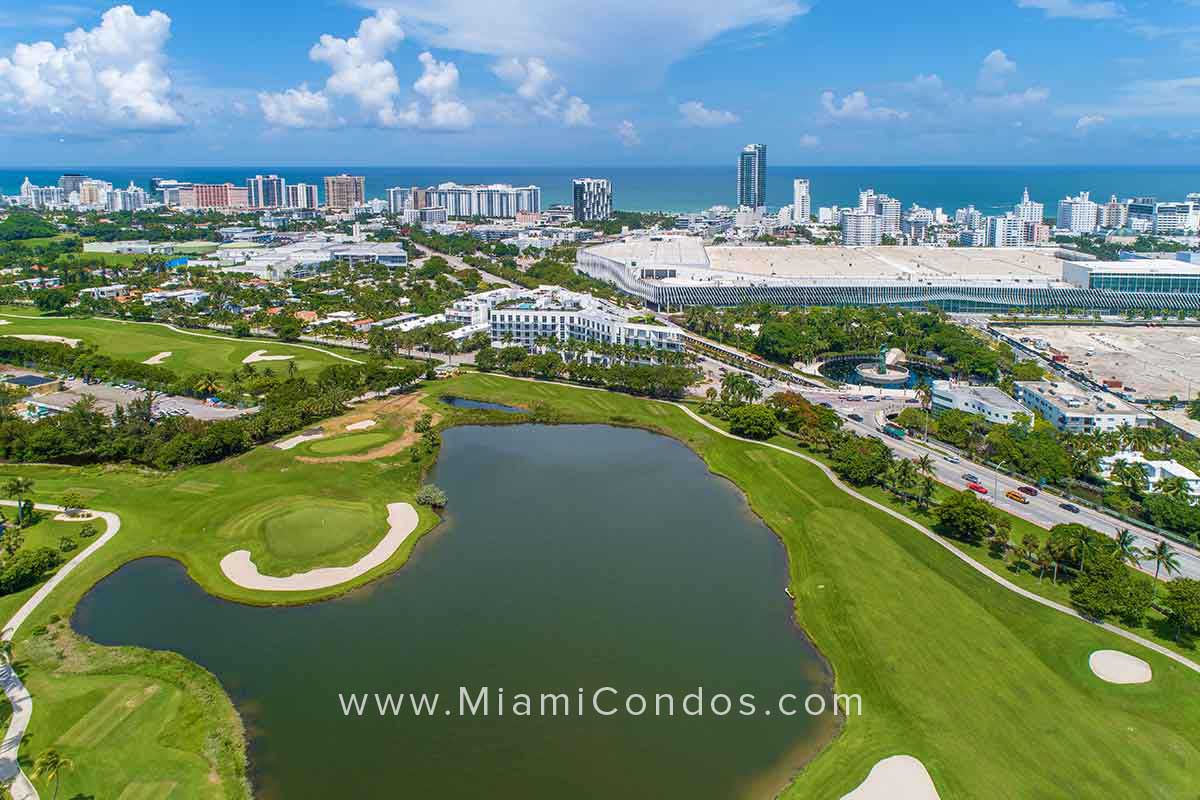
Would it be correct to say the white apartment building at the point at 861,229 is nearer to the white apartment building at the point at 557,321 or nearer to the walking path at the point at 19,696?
the white apartment building at the point at 557,321

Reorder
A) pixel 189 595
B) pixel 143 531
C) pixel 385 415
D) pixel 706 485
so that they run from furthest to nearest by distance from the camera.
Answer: pixel 385 415
pixel 706 485
pixel 143 531
pixel 189 595

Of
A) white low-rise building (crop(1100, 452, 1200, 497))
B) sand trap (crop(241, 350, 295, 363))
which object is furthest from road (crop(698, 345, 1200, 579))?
sand trap (crop(241, 350, 295, 363))

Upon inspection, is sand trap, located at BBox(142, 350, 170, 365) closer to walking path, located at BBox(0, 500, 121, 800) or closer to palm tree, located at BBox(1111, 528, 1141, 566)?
walking path, located at BBox(0, 500, 121, 800)

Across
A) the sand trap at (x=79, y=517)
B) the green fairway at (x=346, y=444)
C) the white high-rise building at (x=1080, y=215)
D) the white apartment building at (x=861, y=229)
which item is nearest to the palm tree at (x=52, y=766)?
the sand trap at (x=79, y=517)

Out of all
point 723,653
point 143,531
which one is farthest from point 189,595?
point 723,653

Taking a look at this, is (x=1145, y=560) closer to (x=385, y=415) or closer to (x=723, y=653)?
(x=723, y=653)

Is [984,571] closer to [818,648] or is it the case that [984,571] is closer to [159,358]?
[818,648]
